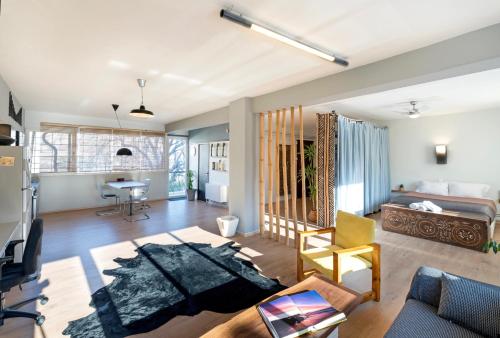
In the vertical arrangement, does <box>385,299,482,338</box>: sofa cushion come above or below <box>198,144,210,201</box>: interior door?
below

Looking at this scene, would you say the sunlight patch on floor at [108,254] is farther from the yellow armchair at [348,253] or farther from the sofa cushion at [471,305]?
the sofa cushion at [471,305]

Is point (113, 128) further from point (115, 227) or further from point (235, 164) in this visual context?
point (235, 164)

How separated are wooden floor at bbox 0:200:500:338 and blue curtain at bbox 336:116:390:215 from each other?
953 millimetres

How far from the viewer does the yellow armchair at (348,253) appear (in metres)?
2.31

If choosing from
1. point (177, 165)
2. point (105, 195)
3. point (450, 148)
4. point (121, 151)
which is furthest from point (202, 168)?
point (450, 148)

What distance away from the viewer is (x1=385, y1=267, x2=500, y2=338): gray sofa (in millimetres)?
1471

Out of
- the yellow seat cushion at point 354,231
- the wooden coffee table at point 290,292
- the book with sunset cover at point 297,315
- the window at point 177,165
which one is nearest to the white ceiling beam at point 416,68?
the yellow seat cushion at point 354,231

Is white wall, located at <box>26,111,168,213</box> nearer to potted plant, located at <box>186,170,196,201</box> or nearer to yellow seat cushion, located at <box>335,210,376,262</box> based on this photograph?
potted plant, located at <box>186,170,196,201</box>

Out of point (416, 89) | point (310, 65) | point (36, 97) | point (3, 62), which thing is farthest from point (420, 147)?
point (36, 97)

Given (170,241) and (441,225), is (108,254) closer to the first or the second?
(170,241)

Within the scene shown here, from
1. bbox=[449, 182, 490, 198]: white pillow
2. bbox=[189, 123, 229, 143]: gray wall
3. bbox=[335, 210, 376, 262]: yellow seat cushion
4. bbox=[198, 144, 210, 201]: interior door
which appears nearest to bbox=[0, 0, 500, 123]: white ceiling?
bbox=[335, 210, 376, 262]: yellow seat cushion

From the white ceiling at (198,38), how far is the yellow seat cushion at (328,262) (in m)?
2.25

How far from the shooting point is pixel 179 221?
5.57 meters

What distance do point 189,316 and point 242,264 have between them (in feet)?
3.80
